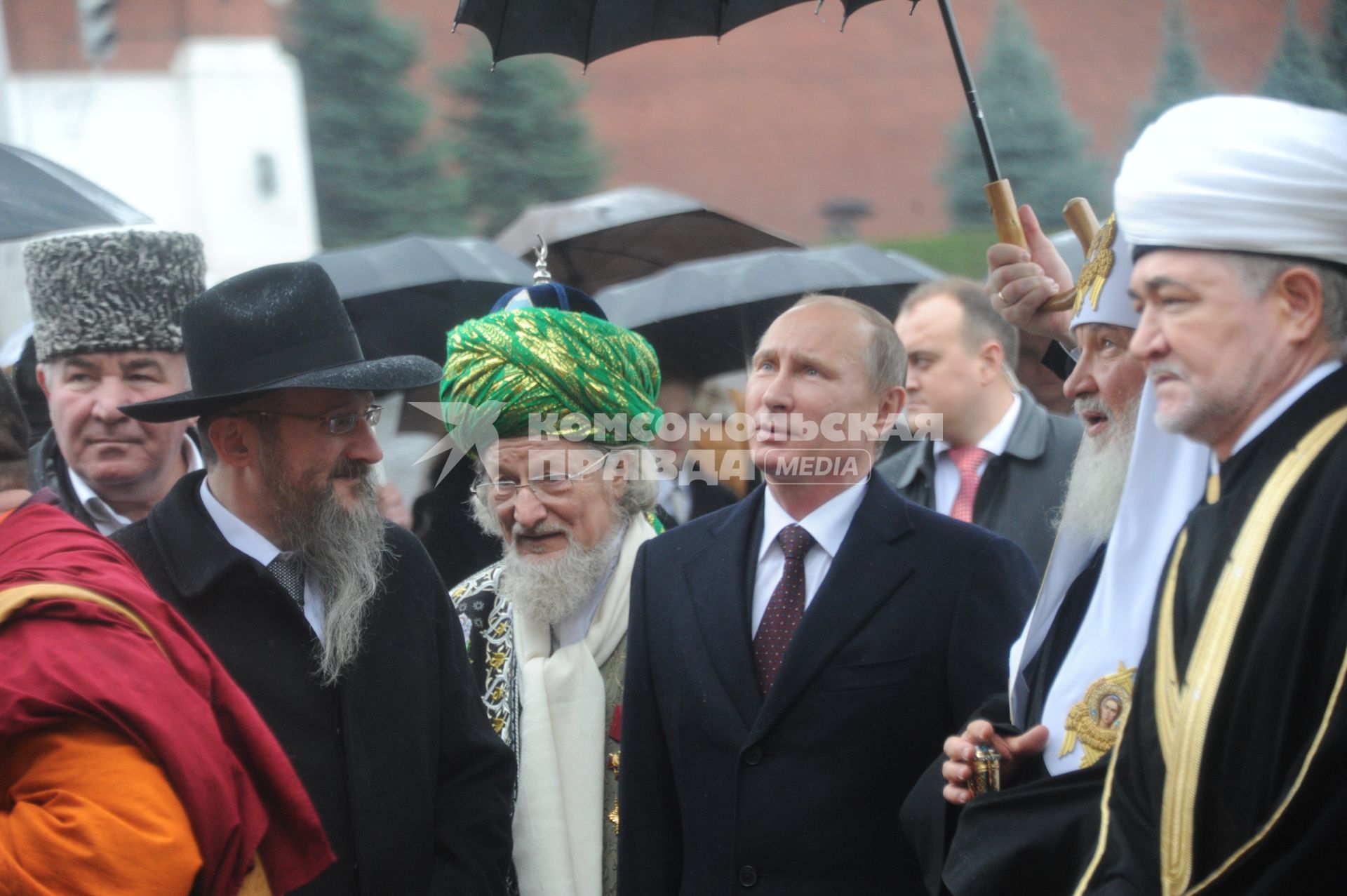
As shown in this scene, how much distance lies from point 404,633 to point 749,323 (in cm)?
268

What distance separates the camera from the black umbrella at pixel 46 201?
11.9ft

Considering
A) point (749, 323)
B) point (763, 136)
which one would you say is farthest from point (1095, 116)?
point (749, 323)

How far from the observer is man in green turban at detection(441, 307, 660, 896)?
11.8 ft

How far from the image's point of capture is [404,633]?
11.0 feet

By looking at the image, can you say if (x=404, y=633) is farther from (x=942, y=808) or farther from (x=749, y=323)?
(x=749, y=323)

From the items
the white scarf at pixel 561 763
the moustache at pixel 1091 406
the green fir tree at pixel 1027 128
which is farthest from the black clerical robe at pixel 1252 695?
the green fir tree at pixel 1027 128

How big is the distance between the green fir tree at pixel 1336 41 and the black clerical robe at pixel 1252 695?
0.91 metres

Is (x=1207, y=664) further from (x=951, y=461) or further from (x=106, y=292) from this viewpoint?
(x=106, y=292)

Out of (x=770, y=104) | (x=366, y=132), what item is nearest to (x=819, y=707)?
(x=366, y=132)

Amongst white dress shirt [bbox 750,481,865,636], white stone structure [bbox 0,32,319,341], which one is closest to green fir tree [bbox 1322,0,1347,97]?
white dress shirt [bbox 750,481,865,636]

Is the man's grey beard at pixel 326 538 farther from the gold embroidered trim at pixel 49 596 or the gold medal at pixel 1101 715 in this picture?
the gold medal at pixel 1101 715

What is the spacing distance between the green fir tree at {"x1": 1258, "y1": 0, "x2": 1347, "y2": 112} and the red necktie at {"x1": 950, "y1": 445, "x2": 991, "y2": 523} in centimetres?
199

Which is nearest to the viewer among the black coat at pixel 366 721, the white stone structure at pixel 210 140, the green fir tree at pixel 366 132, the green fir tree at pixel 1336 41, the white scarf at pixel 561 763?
the green fir tree at pixel 1336 41

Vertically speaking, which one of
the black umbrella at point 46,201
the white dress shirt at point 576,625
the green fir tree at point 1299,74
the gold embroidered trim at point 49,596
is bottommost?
the white dress shirt at point 576,625
